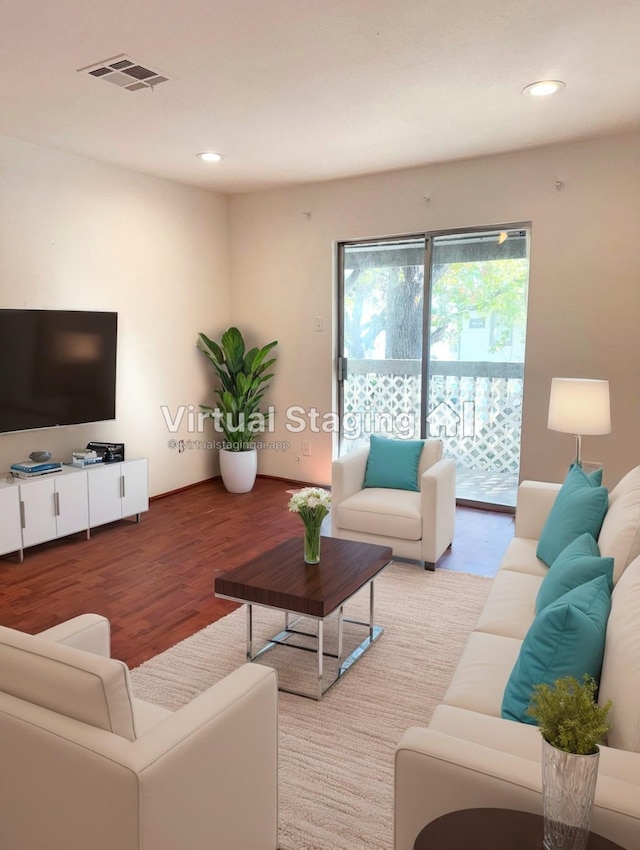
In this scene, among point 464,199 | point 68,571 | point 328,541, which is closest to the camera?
point 328,541

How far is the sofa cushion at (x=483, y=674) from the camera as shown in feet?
5.95

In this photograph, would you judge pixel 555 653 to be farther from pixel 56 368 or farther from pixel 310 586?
pixel 56 368

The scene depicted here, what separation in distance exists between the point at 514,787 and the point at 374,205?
5027mm

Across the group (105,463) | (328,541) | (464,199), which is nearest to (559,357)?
(464,199)

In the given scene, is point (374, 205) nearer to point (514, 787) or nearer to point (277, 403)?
point (277, 403)

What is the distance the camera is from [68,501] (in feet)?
14.6

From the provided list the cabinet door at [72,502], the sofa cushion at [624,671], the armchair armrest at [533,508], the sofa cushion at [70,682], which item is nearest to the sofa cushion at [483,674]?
the sofa cushion at [624,671]

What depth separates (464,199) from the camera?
5.11m

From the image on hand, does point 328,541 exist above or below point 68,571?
above

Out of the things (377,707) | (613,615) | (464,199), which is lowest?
(377,707)

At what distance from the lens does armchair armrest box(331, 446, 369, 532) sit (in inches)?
164

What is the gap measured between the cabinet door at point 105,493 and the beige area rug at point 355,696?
182cm

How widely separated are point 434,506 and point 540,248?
7.64ft

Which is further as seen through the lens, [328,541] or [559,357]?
[559,357]
